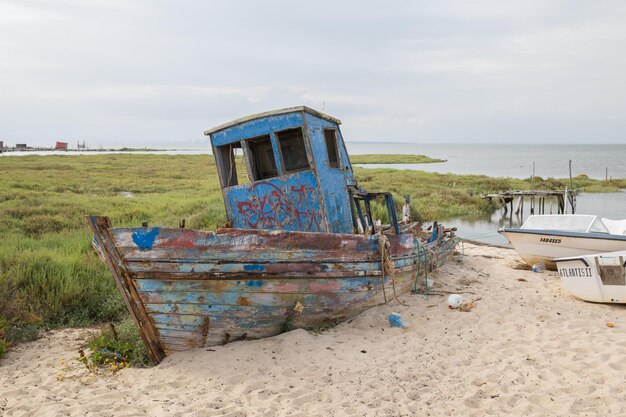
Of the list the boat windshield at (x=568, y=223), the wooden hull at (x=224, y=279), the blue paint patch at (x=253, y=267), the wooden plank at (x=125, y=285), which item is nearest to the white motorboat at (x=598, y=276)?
the boat windshield at (x=568, y=223)

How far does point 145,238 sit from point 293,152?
11.3ft

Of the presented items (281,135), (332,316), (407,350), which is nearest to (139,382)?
(332,316)

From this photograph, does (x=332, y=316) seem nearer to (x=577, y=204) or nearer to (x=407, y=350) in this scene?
(x=407, y=350)

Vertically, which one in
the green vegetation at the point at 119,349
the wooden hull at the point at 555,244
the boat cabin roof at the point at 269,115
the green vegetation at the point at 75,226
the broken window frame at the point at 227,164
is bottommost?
the wooden hull at the point at 555,244

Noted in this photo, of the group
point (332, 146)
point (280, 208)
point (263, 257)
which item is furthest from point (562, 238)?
point (263, 257)

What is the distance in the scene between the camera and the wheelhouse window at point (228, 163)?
768 centimetres

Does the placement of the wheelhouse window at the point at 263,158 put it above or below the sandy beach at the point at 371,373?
above

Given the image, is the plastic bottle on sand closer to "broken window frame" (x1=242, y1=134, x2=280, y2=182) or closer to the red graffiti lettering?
the red graffiti lettering

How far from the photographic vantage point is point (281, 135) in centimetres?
766

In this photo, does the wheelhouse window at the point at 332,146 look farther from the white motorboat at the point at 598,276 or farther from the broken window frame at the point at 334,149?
the white motorboat at the point at 598,276

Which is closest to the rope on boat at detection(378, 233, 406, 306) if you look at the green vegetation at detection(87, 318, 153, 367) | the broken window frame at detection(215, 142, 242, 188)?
the broken window frame at detection(215, 142, 242, 188)

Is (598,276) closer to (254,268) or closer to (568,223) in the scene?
(568,223)

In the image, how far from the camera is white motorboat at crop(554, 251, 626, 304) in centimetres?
716

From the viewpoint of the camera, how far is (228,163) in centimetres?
779
